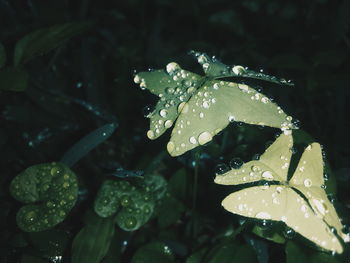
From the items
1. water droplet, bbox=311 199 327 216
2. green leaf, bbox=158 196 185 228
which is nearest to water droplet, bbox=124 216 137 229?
green leaf, bbox=158 196 185 228

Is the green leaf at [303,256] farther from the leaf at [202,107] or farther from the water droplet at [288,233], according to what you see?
the leaf at [202,107]

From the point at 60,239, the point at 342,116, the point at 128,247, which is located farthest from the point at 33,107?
the point at 342,116

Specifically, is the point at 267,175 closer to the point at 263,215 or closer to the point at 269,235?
the point at 263,215

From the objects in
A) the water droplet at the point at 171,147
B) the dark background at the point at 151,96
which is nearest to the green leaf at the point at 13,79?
the dark background at the point at 151,96

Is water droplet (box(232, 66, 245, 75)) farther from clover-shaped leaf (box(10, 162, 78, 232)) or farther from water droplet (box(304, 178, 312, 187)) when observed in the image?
clover-shaped leaf (box(10, 162, 78, 232))

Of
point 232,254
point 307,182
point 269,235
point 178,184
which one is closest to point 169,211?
point 178,184

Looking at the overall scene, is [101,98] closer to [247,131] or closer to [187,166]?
[187,166]
